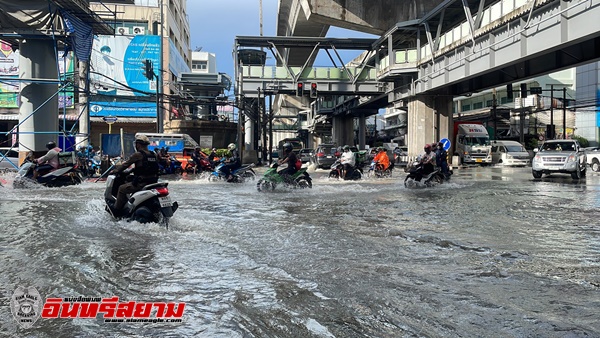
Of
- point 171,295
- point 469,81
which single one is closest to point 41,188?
point 171,295

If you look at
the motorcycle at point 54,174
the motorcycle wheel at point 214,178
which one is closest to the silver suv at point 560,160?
the motorcycle wheel at point 214,178

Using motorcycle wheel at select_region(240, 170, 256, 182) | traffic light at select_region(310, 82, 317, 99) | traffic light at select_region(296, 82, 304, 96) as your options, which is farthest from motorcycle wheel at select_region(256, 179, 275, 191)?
traffic light at select_region(296, 82, 304, 96)

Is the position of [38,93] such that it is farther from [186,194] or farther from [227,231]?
[227,231]

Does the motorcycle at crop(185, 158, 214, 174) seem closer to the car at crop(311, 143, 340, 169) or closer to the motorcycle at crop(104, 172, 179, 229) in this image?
the car at crop(311, 143, 340, 169)

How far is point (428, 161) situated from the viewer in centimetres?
1526

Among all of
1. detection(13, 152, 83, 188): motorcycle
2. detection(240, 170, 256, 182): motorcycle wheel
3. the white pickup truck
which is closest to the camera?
detection(13, 152, 83, 188): motorcycle

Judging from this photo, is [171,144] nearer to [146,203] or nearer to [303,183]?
[303,183]

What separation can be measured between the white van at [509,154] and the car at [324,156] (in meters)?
12.3

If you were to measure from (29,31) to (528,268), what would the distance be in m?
20.9

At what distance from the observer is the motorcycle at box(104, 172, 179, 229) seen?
7.16m

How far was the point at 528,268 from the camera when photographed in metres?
5.26

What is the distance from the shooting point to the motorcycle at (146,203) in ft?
23.5

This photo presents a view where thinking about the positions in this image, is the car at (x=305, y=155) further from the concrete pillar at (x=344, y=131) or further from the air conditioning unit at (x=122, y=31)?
the air conditioning unit at (x=122, y=31)

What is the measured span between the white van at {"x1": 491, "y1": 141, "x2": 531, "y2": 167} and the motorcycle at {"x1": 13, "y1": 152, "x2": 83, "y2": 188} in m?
27.9
